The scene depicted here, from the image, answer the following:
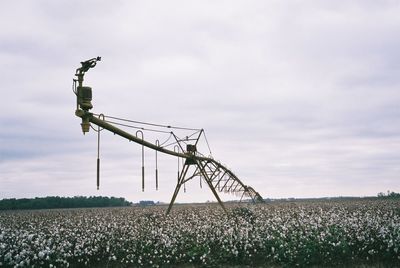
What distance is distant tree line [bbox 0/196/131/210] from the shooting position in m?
104

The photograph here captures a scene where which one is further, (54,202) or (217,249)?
(54,202)

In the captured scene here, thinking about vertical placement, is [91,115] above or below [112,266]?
above

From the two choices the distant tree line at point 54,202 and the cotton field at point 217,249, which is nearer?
the cotton field at point 217,249

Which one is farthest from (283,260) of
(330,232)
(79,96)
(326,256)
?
(79,96)

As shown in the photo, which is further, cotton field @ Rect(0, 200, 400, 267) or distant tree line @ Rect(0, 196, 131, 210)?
distant tree line @ Rect(0, 196, 131, 210)

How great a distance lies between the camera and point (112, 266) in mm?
16219

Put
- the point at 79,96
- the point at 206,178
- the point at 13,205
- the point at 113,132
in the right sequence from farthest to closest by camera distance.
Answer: the point at 13,205 → the point at 206,178 → the point at 113,132 → the point at 79,96

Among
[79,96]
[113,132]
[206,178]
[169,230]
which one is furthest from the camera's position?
[206,178]

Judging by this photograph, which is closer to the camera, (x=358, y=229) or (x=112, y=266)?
(x=112, y=266)

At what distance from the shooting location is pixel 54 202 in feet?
377

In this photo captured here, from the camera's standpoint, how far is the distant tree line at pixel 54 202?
10412cm

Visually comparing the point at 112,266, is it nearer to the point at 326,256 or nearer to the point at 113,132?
the point at 113,132

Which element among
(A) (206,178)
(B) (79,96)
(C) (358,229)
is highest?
(B) (79,96)

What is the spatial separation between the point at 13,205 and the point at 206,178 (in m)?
92.0
